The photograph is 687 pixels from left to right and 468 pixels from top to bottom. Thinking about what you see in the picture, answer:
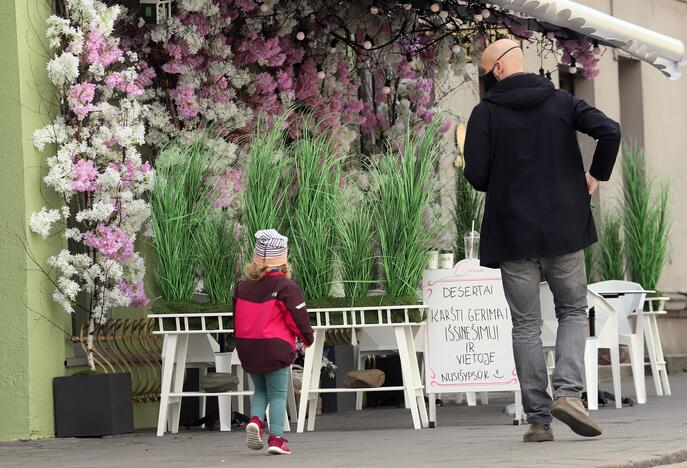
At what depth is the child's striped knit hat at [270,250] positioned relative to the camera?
8.66m

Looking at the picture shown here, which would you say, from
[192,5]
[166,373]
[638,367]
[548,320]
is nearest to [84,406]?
[166,373]

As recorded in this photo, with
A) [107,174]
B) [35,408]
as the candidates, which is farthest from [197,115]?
[35,408]

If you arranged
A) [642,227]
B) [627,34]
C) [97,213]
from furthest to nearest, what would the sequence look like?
1. [642,227]
2. [627,34]
3. [97,213]

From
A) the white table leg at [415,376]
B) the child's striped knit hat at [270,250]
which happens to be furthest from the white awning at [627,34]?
the child's striped knit hat at [270,250]

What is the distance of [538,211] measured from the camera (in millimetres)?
8133

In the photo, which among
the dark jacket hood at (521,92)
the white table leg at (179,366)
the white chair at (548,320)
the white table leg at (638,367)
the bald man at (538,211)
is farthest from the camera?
the white table leg at (638,367)

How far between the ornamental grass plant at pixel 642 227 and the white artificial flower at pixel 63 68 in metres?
6.43

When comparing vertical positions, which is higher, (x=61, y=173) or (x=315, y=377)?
(x=61, y=173)

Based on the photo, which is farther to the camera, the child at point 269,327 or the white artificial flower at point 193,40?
the white artificial flower at point 193,40

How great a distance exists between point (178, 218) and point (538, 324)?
117 inches

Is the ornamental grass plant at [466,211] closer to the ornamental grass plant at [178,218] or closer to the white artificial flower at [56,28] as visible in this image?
the ornamental grass plant at [178,218]

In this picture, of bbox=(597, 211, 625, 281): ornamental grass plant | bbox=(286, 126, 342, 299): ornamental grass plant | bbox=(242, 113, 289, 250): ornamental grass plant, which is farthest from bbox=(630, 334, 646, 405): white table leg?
bbox=(242, 113, 289, 250): ornamental grass plant

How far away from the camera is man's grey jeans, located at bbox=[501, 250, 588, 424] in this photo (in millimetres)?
8148

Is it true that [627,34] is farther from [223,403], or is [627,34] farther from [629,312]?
[223,403]
